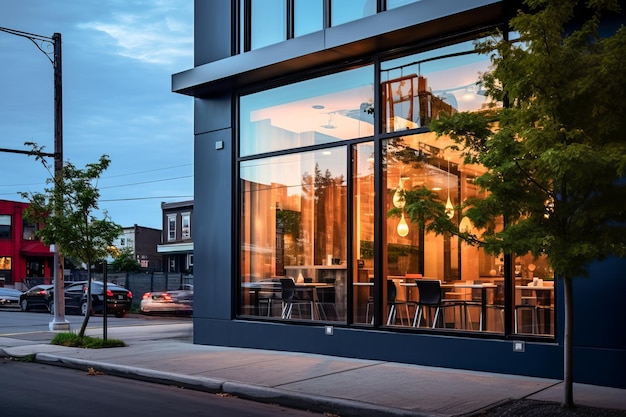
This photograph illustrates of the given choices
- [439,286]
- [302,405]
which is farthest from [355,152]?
[302,405]

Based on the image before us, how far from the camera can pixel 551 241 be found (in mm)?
7719

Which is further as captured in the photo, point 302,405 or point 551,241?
point 302,405

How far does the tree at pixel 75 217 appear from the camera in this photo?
15441 mm

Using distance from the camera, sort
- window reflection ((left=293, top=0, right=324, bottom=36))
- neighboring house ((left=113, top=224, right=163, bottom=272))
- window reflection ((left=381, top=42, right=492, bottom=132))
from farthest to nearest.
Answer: neighboring house ((left=113, top=224, right=163, bottom=272)) < window reflection ((left=293, top=0, right=324, bottom=36)) < window reflection ((left=381, top=42, right=492, bottom=132))

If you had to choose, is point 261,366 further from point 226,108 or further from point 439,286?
point 226,108

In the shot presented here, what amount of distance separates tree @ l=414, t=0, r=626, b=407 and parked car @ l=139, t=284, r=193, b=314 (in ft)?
69.5

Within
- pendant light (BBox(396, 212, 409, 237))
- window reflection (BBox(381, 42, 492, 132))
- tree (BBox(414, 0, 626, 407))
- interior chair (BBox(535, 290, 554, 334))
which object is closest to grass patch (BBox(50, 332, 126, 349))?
pendant light (BBox(396, 212, 409, 237))

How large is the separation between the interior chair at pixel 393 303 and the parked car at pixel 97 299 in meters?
18.6

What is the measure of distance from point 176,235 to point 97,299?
22.4m

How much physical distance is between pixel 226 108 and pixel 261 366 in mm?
5981

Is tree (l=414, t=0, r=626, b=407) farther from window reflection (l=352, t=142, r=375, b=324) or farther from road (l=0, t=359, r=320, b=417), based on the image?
window reflection (l=352, t=142, r=375, b=324)

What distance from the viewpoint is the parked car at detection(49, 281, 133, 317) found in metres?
29.2

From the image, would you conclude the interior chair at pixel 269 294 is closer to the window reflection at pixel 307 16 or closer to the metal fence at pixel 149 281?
the window reflection at pixel 307 16

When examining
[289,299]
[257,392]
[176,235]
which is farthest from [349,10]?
[176,235]
